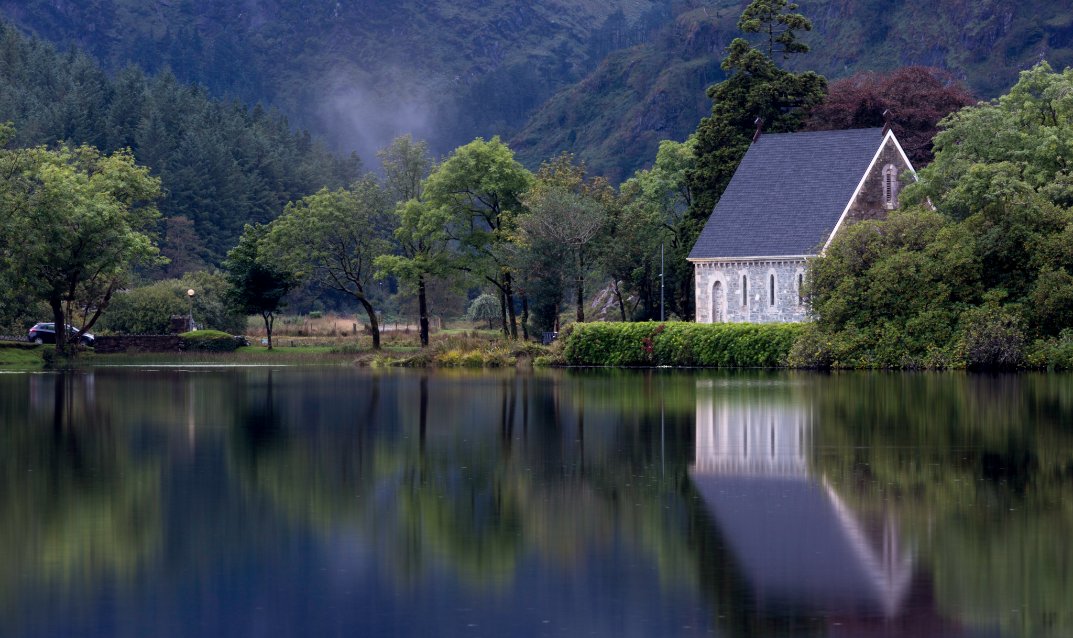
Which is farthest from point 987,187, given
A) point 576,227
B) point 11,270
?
point 11,270

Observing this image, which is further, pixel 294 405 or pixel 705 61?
pixel 705 61

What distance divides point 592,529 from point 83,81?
136076mm

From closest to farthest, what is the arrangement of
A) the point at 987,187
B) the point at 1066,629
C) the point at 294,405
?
the point at 1066,629, the point at 294,405, the point at 987,187

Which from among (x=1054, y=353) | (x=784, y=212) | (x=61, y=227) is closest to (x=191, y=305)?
(x=61, y=227)

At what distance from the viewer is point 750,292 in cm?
6341

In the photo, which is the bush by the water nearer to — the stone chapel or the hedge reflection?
the stone chapel

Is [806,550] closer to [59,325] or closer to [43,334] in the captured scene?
[59,325]

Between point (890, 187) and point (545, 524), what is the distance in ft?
168

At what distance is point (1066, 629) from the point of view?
440 inches

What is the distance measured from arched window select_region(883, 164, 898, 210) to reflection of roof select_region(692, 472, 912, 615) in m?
47.1

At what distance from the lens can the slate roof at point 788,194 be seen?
62625mm

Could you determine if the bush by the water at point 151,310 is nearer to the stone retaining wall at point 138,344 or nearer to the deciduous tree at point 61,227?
the stone retaining wall at point 138,344

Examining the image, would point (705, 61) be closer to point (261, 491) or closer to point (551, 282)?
point (551, 282)

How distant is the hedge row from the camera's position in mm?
55031
